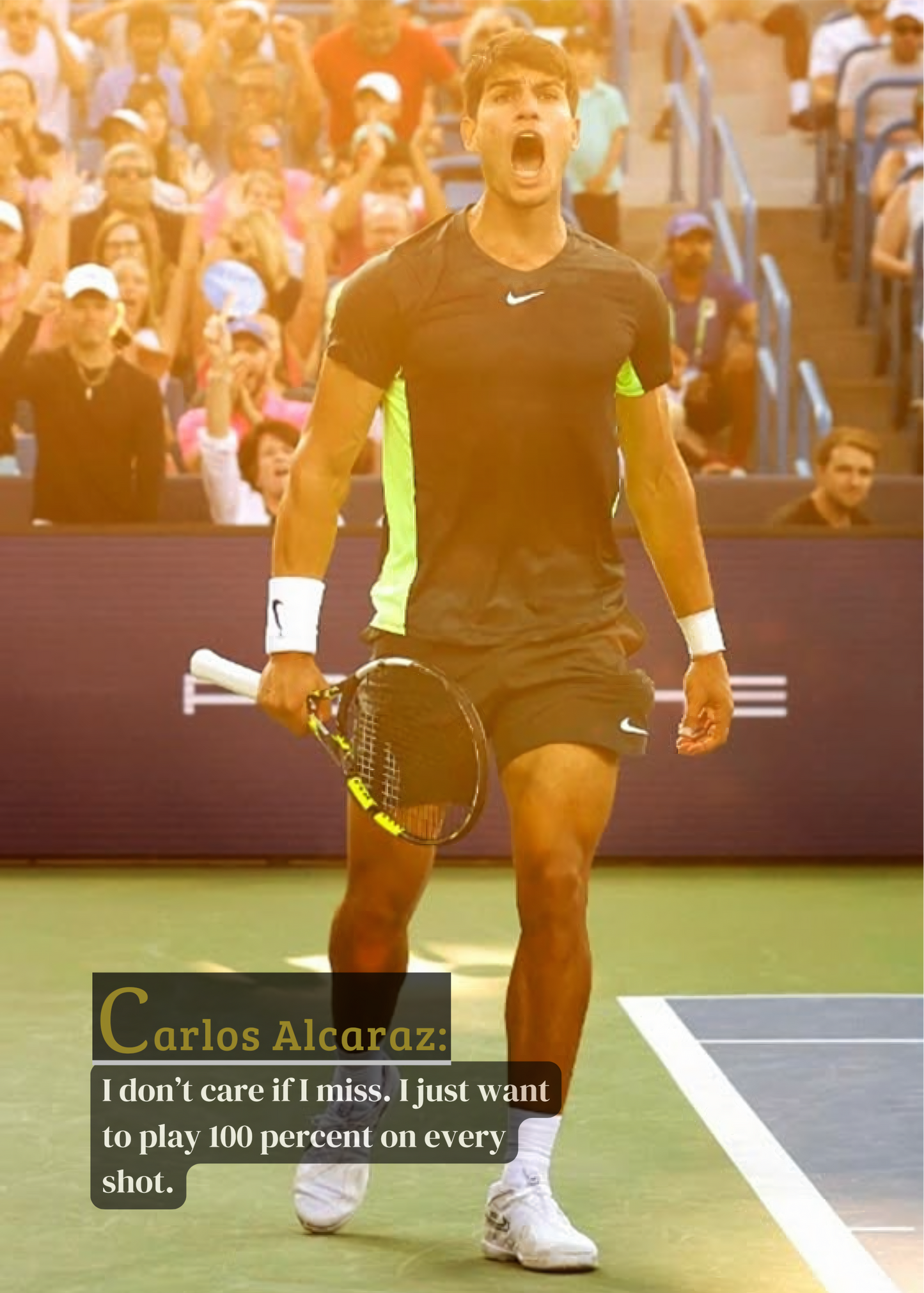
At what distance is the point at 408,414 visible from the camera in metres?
5.44

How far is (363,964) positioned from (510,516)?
35.6 inches

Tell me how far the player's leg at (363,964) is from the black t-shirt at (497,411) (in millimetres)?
421

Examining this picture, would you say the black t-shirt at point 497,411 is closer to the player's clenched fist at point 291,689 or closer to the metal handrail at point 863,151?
the player's clenched fist at point 291,689

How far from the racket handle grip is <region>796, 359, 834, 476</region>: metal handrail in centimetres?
968

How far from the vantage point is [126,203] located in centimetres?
1480

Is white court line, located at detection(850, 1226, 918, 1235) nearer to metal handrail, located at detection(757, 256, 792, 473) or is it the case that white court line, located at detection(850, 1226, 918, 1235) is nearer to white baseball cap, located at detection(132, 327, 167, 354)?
white baseball cap, located at detection(132, 327, 167, 354)

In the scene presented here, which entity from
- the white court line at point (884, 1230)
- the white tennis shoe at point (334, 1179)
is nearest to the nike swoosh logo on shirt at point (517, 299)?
the white tennis shoe at point (334, 1179)

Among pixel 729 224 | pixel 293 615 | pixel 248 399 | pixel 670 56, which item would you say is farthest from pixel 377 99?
pixel 293 615

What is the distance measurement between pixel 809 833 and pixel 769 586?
1017 mm

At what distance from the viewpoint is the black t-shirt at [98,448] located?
39.5 ft

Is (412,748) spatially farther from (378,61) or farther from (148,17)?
(148,17)

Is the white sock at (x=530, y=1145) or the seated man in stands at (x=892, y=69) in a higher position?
the seated man in stands at (x=892, y=69)

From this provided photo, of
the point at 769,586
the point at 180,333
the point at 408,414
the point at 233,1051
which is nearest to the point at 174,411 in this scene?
the point at 180,333

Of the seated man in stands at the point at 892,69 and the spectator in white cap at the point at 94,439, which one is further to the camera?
the seated man in stands at the point at 892,69
